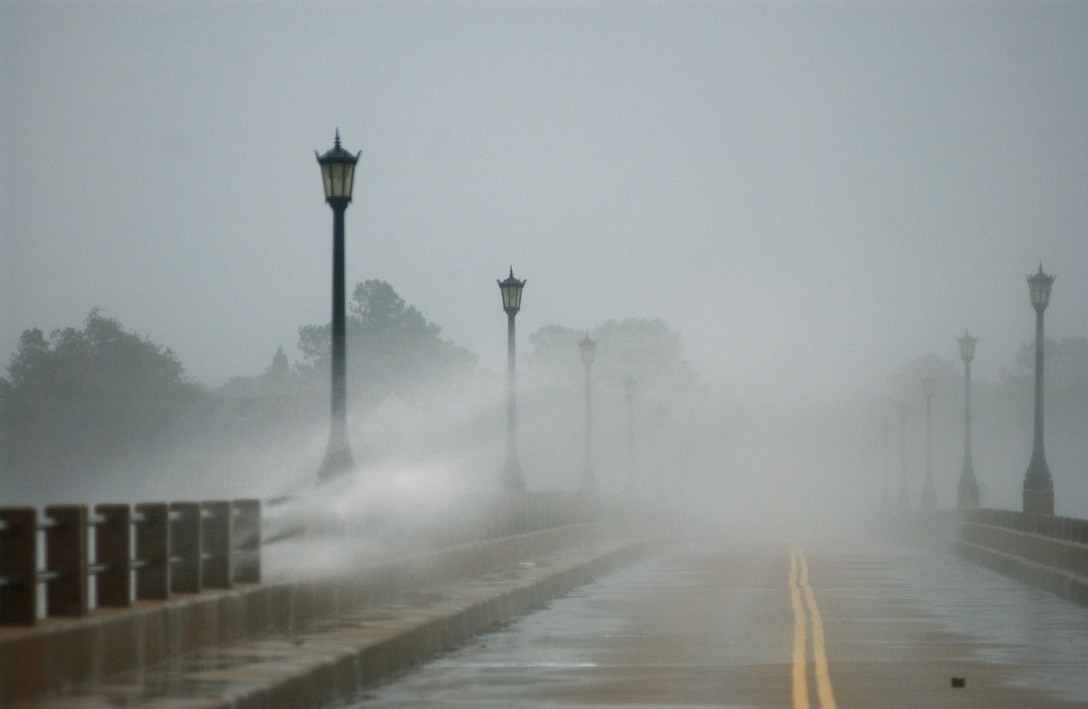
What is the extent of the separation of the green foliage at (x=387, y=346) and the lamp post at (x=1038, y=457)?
122m

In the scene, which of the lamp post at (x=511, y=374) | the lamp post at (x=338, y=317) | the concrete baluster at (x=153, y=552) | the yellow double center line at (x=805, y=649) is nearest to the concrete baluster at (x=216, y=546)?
the concrete baluster at (x=153, y=552)

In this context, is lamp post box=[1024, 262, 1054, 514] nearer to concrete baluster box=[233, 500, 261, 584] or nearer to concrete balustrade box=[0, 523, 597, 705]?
concrete balustrade box=[0, 523, 597, 705]

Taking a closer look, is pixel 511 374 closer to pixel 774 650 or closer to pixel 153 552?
pixel 774 650

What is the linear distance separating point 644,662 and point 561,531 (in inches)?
967

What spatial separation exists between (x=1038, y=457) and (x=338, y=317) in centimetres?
2491

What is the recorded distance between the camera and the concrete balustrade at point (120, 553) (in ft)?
43.1

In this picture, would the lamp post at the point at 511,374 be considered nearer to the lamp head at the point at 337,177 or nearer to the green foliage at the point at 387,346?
the lamp head at the point at 337,177

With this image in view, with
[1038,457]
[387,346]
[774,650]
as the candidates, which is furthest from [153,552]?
[387,346]

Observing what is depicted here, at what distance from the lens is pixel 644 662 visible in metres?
19.2

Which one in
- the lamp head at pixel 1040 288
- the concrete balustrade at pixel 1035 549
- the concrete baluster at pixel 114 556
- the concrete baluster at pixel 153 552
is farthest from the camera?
the lamp head at pixel 1040 288

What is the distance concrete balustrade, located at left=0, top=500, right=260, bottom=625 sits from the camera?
43.1ft

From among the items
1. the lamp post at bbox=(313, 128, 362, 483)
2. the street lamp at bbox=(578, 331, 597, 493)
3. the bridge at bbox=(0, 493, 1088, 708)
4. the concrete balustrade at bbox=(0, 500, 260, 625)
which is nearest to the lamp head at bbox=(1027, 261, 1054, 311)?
the bridge at bbox=(0, 493, 1088, 708)

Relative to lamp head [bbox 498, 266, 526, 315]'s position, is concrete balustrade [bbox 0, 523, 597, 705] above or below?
below

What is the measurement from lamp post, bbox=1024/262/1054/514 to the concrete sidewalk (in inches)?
751
